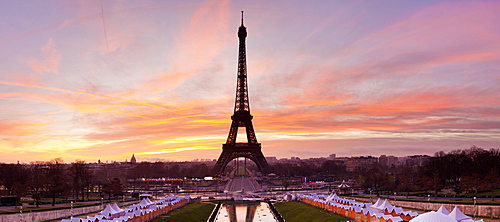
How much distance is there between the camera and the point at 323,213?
5675 cm

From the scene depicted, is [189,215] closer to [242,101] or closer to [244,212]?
[244,212]

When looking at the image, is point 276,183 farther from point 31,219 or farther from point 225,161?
point 31,219

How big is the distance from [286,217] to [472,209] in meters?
24.4

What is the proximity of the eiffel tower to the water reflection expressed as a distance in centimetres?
3301

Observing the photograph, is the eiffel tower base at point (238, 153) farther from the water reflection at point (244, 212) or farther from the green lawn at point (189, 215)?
the green lawn at point (189, 215)

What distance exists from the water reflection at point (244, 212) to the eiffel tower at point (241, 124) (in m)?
33.0

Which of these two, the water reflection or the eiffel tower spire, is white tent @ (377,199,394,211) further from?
the eiffel tower spire

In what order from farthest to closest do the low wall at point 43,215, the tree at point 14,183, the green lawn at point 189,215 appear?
1. the tree at point 14,183
2. the green lawn at point 189,215
3. the low wall at point 43,215

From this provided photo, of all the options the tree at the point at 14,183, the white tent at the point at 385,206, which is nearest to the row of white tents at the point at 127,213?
the tree at the point at 14,183

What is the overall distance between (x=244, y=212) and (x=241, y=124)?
48.2m

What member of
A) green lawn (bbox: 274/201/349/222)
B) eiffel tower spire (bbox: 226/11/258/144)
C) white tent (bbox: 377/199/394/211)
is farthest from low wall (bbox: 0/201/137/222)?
eiffel tower spire (bbox: 226/11/258/144)

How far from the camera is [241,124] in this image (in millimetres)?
117125

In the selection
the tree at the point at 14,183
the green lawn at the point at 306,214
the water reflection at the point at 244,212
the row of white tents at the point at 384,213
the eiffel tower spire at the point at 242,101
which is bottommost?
the water reflection at the point at 244,212

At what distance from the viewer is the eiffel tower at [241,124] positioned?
112250 mm
